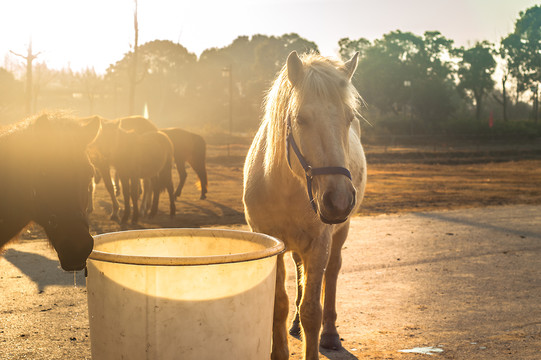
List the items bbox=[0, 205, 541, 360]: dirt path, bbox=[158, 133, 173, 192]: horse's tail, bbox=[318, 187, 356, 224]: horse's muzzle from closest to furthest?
bbox=[318, 187, 356, 224]: horse's muzzle < bbox=[0, 205, 541, 360]: dirt path < bbox=[158, 133, 173, 192]: horse's tail

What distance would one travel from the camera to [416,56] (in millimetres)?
67375

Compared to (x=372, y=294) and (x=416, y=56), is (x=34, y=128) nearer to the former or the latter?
(x=372, y=294)

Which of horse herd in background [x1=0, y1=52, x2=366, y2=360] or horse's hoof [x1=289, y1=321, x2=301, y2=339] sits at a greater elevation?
horse herd in background [x1=0, y1=52, x2=366, y2=360]

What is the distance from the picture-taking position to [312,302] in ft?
11.0

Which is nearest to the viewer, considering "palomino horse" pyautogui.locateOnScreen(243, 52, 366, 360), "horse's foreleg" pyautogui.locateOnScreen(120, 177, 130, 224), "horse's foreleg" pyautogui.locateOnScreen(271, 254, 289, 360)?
"palomino horse" pyautogui.locateOnScreen(243, 52, 366, 360)

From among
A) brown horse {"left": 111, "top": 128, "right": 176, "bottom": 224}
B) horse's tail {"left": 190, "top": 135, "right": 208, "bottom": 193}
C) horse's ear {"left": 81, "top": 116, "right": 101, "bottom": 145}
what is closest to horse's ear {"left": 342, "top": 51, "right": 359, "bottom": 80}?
horse's ear {"left": 81, "top": 116, "right": 101, "bottom": 145}

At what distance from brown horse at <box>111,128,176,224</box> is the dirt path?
3.04 metres

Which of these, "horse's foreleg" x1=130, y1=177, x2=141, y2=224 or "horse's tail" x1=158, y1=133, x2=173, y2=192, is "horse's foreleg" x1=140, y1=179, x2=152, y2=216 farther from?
"horse's foreleg" x1=130, y1=177, x2=141, y2=224

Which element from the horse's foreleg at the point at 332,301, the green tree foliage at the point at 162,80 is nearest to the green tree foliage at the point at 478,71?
the green tree foliage at the point at 162,80

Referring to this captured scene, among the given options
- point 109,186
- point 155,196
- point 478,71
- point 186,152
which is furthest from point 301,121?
point 478,71

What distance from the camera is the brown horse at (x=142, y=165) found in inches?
417

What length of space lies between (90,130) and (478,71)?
6324 centimetres

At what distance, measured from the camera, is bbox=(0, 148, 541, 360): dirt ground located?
4000 millimetres

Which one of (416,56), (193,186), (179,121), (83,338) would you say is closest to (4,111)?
(179,121)
